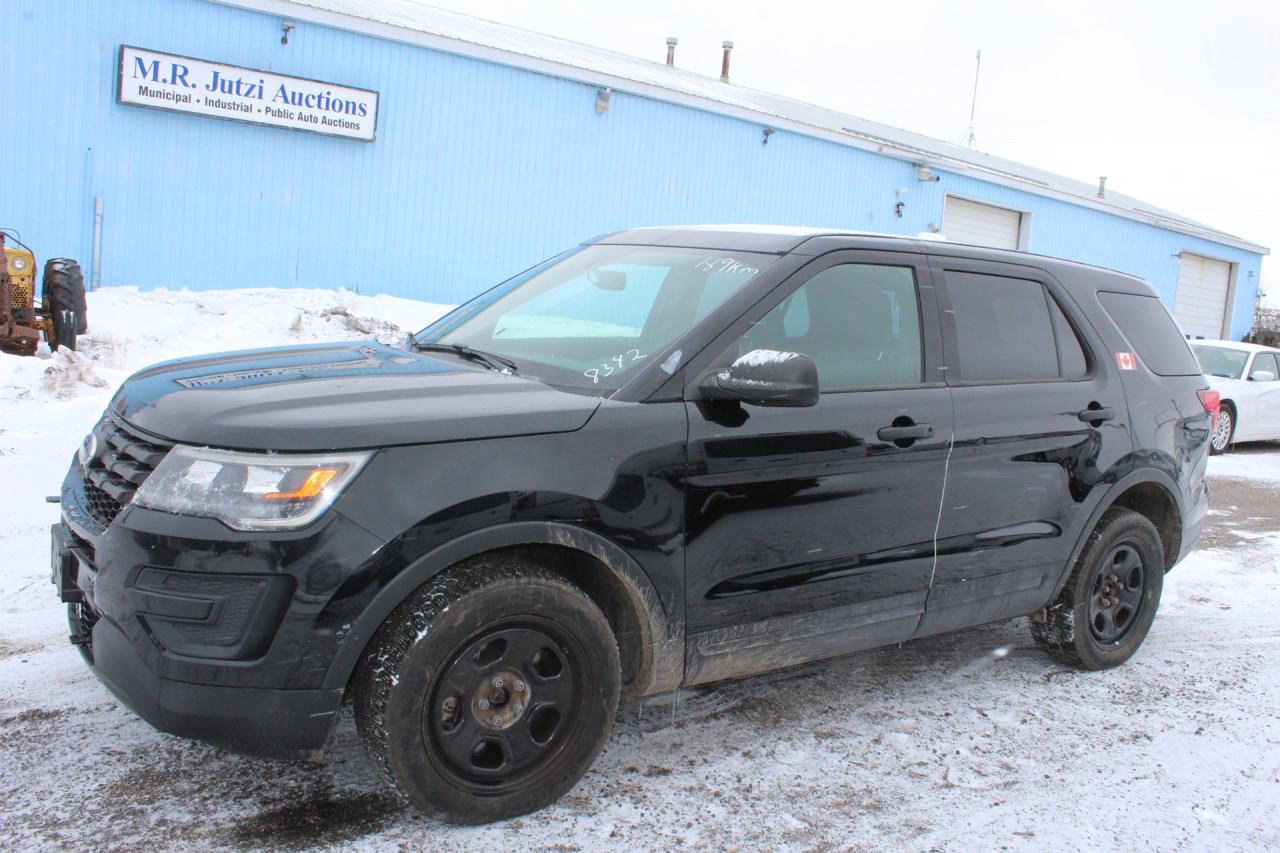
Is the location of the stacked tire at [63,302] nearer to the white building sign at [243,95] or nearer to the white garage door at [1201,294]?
the white building sign at [243,95]

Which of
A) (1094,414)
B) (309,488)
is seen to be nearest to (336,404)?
(309,488)

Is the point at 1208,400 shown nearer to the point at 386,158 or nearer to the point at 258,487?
the point at 258,487

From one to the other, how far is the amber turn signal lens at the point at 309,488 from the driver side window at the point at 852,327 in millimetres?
1413

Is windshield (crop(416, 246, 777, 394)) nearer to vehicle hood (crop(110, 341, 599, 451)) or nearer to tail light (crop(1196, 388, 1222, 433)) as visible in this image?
vehicle hood (crop(110, 341, 599, 451))

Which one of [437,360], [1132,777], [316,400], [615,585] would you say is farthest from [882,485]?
[316,400]

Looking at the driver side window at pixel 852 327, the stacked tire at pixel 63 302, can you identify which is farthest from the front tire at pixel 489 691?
the stacked tire at pixel 63 302

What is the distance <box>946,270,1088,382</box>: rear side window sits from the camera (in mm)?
4102

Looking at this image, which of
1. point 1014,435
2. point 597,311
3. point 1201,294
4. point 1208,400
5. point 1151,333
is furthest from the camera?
point 1201,294

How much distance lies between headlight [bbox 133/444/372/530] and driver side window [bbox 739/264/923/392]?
55.5 inches

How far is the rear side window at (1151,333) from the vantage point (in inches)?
189

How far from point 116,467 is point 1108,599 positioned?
4.01 m

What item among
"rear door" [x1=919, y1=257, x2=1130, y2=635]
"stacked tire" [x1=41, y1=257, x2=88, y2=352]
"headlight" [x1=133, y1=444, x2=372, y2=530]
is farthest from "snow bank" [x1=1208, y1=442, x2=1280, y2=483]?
"stacked tire" [x1=41, y1=257, x2=88, y2=352]

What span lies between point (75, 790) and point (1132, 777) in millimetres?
3367

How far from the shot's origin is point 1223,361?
13711mm
